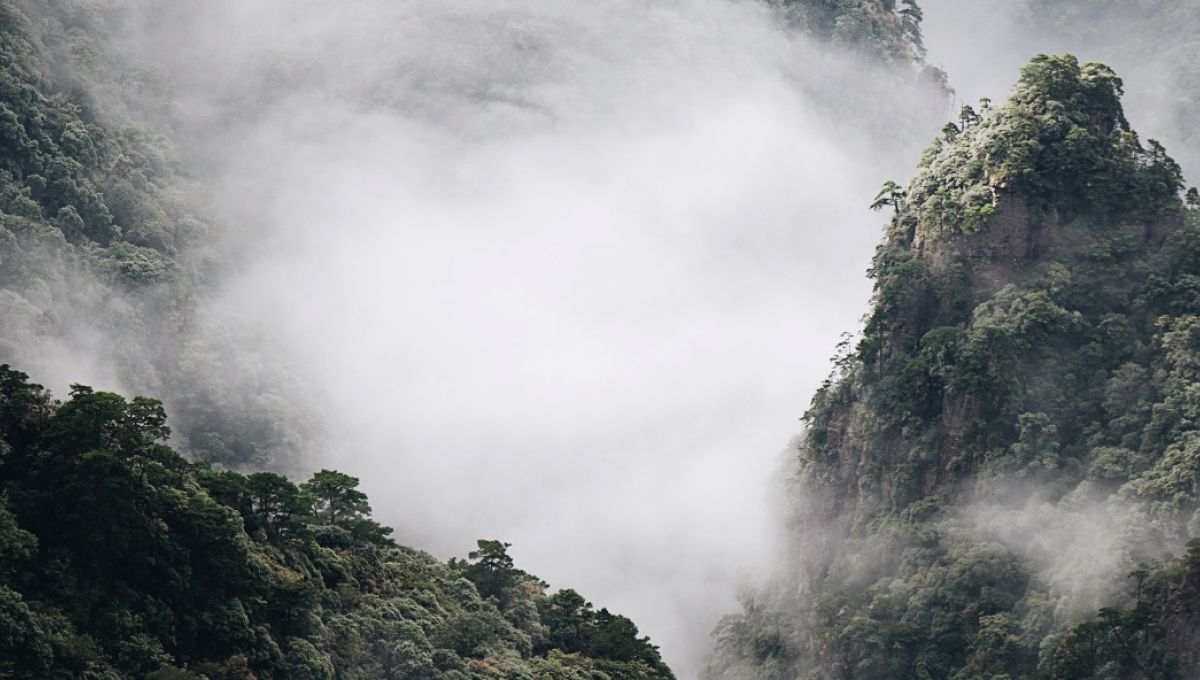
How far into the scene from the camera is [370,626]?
3501 inches

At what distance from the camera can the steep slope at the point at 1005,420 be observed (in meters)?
108

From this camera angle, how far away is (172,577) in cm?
7975

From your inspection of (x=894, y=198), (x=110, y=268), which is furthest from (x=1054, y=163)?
(x=110, y=268)

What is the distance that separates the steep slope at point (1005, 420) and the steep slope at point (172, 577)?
2242 cm

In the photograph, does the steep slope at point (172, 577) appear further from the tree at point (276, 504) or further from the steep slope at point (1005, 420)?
the steep slope at point (1005, 420)

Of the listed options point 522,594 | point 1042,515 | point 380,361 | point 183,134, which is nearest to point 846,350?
point 1042,515

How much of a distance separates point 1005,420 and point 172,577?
50013 millimetres

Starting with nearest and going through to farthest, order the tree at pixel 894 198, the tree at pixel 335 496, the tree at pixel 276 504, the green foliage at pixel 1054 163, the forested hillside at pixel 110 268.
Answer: the tree at pixel 276 504
the tree at pixel 335 496
the green foliage at pixel 1054 163
the tree at pixel 894 198
the forested hillside at pixel 110 268

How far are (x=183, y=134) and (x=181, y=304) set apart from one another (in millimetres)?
36895

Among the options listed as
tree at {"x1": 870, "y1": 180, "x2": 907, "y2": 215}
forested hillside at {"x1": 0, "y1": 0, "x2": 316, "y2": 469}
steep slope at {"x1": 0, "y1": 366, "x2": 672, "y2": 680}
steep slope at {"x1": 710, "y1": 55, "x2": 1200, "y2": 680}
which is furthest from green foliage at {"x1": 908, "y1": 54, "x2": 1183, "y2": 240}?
forested hillside at {"x1": 0, "y1": 0, "x2": 316, "y2": 469}

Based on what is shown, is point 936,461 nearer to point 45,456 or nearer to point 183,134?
point 45,456

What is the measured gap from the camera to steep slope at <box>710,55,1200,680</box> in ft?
353

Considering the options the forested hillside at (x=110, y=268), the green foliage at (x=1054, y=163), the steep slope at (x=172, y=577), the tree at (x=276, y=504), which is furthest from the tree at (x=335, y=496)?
the forested hillside at (x=110, y=268)

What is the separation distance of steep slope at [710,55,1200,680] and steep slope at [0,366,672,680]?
73.6 feet
